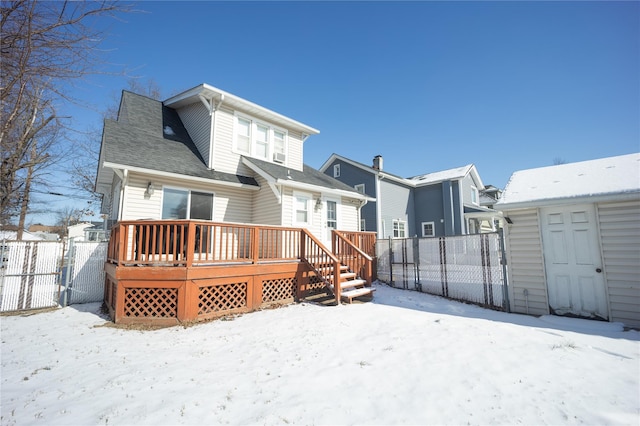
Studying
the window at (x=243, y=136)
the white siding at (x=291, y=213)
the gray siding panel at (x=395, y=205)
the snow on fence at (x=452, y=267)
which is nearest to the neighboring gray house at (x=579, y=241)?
the snow on fence at (x=452, y=267)

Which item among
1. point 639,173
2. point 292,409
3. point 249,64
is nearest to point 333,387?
point 292,409

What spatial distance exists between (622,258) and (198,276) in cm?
879

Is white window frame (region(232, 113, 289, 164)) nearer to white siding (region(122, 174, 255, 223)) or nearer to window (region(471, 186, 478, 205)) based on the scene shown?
white siding (region(122, 174, 255, 223))

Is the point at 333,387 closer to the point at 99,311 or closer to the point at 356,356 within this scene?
the point at 356,356

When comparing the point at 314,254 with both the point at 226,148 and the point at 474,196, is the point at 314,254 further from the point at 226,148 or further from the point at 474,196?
the point at 474,196

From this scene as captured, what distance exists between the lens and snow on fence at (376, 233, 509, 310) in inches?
278

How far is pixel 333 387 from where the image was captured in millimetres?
3168

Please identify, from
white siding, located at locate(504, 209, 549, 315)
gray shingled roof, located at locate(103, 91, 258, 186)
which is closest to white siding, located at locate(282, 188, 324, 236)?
gray shingled roof, located at locate(103, 91, 258, 186)

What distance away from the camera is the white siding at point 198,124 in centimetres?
995

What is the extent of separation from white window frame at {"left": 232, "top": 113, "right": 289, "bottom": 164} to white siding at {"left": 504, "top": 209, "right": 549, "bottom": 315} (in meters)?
8.51

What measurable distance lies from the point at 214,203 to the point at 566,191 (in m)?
9.71

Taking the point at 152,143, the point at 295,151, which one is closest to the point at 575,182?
the point at 295,151

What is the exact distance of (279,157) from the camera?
11.6 meters

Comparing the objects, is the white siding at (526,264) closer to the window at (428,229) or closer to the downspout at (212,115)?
the downspout at (212,115)
